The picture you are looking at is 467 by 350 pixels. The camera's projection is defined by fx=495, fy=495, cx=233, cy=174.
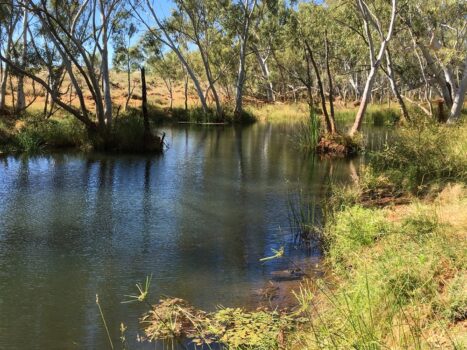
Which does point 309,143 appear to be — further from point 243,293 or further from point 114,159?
point 243,293

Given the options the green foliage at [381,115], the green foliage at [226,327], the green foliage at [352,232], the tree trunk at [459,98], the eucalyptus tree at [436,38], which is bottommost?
the green foliage at [226,327]

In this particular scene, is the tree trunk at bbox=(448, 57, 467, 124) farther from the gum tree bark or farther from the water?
the gum tree bark

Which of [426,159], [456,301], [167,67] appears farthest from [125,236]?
[167,67]

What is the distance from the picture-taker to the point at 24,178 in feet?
39.1

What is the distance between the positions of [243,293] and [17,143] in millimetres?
13651

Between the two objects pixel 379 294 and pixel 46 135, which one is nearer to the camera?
pixel 379 294

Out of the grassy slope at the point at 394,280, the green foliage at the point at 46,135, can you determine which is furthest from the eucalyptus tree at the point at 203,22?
the grassy slope at the point at 394,280

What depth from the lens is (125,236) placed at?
24.2 feet

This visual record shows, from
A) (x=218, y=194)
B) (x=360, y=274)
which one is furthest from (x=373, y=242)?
(x=218, y=194)

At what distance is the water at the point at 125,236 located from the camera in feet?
16.0

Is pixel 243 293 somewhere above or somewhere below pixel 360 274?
below

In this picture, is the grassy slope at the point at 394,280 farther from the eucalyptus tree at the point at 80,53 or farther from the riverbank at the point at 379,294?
the eucalyptus tree at the point at 80,53

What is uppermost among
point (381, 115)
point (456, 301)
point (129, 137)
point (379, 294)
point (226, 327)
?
point (381, 115)

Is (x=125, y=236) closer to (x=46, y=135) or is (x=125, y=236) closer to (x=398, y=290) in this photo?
(x=398, y=290)
